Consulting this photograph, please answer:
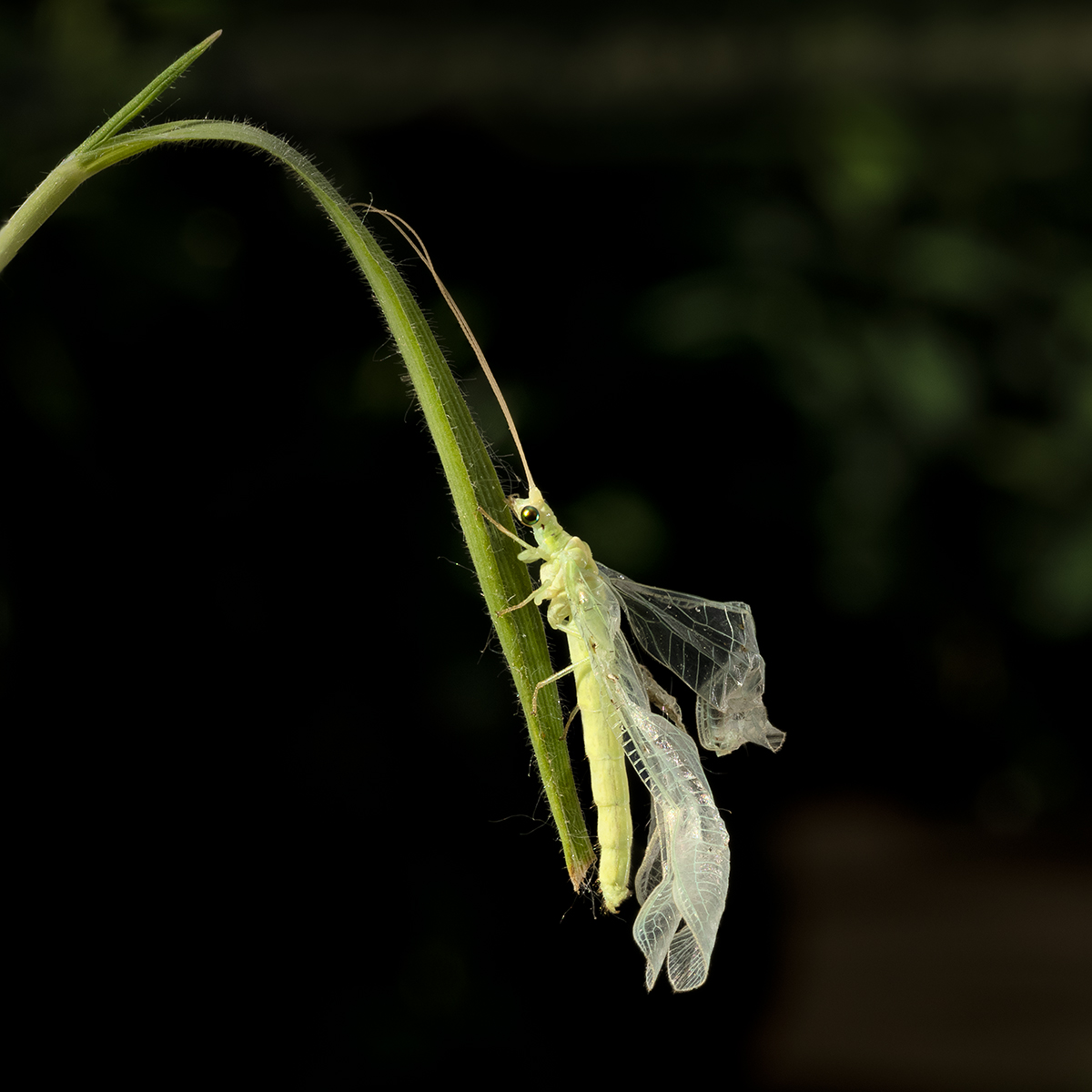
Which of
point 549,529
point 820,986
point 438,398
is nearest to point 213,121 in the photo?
point 438,398

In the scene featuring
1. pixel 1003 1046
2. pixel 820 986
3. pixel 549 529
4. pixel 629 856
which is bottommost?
pixel 1003 1046

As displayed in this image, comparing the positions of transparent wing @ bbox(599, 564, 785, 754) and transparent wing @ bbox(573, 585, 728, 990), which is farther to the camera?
transparent wing @ bbox(599, 564, 785, 754)

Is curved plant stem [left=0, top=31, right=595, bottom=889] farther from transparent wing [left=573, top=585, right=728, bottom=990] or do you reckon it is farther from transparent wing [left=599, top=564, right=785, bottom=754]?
transparent wing [left=599, top=564, right=785, bottom=754]

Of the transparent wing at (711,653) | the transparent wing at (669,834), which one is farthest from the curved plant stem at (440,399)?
the transparent wing at (711,653)

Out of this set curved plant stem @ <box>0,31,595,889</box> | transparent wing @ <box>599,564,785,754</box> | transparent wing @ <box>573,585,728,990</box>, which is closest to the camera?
curved plant stem @ <box>0,31,595,889</box>

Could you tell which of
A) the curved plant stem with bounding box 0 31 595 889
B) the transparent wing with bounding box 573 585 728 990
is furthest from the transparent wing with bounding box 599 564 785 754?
the curved plant stem with bounding box 0 31 595 889

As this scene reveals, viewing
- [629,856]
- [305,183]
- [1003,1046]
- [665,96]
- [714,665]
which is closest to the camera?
[305,183]

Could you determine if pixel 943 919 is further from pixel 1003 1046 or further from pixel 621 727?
pixel 621 727

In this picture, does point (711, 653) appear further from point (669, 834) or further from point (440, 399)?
point (440, 399)
